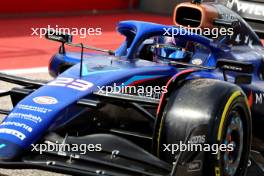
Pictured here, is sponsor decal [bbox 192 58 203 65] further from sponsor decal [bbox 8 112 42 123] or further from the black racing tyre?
sponsor decal [bbox 8 112 42 123]

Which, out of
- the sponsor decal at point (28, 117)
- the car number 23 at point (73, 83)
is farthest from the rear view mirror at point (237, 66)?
the sponsor decal at point (28, 117)

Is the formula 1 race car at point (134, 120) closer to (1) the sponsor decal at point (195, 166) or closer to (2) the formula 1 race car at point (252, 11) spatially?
(1) the sponsor decal at point (195, 166)

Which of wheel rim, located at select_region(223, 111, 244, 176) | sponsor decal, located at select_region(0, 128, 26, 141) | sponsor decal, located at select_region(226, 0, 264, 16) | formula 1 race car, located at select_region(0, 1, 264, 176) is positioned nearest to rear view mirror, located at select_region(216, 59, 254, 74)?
formula 1 race car, located at select_region(0, 1, 264, 176)

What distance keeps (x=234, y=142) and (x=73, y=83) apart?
42.8 inches

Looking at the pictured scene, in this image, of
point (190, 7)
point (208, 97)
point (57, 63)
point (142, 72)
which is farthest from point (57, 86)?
point (190, 7)

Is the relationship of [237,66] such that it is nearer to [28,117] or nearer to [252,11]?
[28,117]

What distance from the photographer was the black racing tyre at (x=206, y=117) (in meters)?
3.55

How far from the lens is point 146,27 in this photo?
4582 millimetres

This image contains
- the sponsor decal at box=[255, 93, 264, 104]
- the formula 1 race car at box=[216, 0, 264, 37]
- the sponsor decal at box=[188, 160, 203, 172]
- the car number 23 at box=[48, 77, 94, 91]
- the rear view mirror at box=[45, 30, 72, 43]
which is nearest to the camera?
the sponsor decal at box=[188, 160, 203, 172]

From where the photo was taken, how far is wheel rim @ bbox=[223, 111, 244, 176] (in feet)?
12.3

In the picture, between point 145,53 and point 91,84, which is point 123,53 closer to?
point 145,53

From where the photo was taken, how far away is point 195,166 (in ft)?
11.5

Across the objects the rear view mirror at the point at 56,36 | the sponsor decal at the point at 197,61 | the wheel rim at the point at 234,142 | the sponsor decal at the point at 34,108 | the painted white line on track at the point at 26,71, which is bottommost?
the painted white line on track at the point at 26,71

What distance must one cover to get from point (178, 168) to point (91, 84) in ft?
A: 2.94
